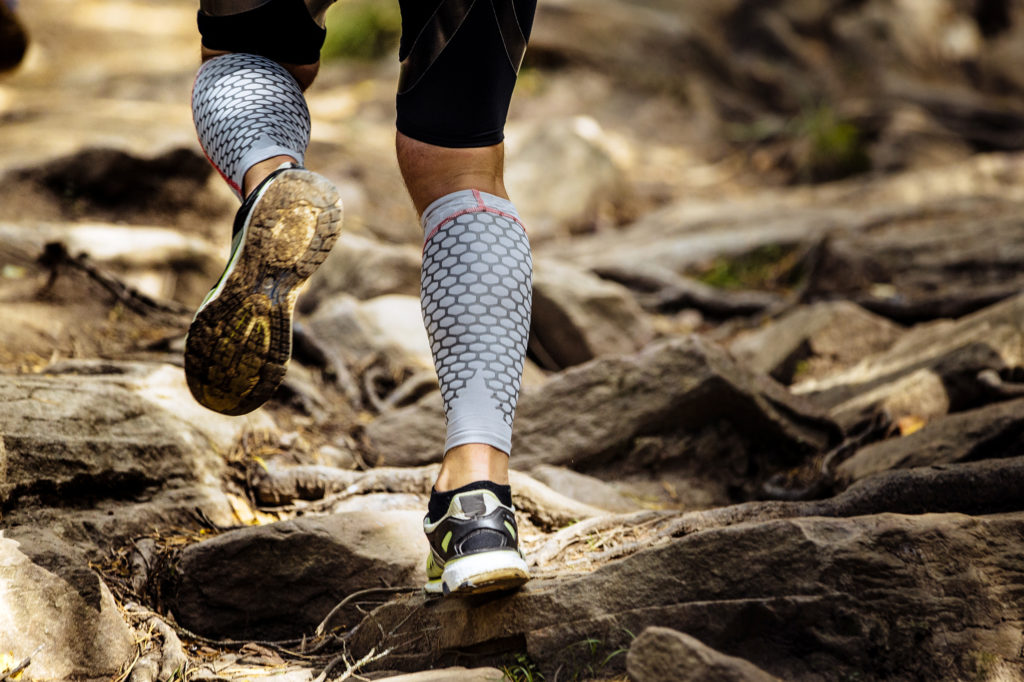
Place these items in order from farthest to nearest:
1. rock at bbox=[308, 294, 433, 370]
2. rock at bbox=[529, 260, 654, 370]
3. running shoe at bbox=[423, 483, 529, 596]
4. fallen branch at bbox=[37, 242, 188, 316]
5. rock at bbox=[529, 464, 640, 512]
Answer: rock at bbox=[529, 260, 654, 370]
rock at bbox=[308, 294, 433, 370]
fallen branch at bbox=[37, 242, 188, 316]
rock at bbox=[529, 464, 640, 512]
running shoe at bbox=[423, 483, 529, 596]

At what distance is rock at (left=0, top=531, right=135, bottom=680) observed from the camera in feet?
5.12

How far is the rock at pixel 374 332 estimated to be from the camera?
12.8ft

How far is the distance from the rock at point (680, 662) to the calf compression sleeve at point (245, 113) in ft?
3.73

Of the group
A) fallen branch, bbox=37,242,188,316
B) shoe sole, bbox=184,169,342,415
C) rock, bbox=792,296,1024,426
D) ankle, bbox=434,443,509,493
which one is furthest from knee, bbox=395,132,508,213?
fallen branch, bbox=37,242,188,316

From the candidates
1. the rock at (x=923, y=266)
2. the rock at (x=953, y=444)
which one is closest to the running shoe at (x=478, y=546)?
the rock at (x=953, y=444)

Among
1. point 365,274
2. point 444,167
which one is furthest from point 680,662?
point 365,274

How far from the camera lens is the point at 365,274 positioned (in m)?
4.72

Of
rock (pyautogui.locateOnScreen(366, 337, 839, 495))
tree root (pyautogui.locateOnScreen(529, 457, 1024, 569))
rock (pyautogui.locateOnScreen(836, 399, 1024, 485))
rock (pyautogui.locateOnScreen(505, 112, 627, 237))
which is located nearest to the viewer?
tree root (pyautogui.locateOnScreen(529, 457, 1024, 569))

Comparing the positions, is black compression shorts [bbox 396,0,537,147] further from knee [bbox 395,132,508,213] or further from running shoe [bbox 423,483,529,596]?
running shoe [bbox 423,483,529,596]

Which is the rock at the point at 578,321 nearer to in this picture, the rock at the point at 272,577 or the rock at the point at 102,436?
the rock at the point at 102,436

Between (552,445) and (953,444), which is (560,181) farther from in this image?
(953,444)

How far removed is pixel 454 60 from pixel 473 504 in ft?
2.83

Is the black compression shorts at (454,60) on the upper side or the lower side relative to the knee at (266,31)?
lower

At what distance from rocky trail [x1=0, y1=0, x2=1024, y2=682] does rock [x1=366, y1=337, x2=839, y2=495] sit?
0.01 meters
